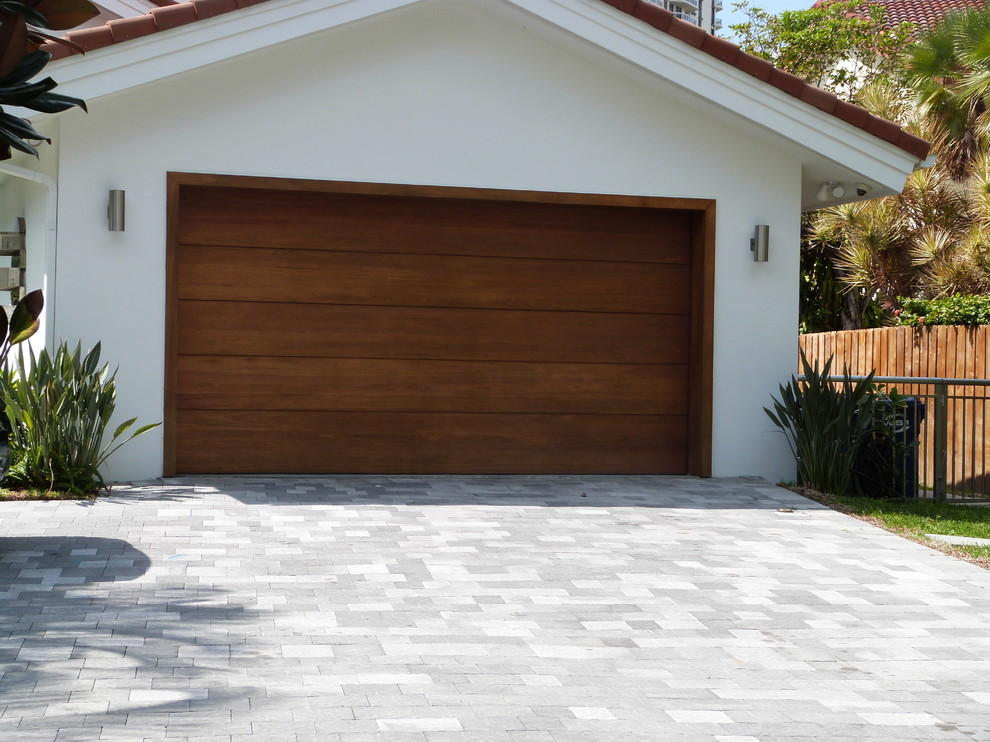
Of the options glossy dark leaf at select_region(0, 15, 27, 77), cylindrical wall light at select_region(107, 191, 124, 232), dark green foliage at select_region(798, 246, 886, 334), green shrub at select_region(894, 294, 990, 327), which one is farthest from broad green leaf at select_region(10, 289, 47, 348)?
dark green foliage at select_region(798, 246, 886, 334)

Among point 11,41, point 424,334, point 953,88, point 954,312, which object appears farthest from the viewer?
point 953,88

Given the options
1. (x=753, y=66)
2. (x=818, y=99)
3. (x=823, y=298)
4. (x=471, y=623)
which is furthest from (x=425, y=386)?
(x=823, y=298)

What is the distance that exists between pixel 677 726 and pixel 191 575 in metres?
2.96

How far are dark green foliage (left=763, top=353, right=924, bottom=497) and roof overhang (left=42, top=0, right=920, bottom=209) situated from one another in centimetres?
178

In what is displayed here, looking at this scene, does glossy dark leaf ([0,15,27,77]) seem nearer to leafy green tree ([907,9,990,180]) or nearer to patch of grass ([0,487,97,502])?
patch of grass ([0,487,97,502])

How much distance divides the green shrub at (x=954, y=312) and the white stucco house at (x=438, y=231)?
216 inches

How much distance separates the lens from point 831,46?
942 inches

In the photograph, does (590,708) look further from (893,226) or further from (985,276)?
(893,226)

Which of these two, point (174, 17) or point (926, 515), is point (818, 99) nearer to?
point (926, 515)

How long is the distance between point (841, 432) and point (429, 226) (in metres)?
3.79

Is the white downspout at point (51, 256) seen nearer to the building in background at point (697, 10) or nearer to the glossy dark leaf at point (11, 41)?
the glossy dark leaf at point (11, 41)

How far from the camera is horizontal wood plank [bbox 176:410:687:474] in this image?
917 centimetres

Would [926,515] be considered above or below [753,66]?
below

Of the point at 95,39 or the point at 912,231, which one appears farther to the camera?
the point at 912,231
